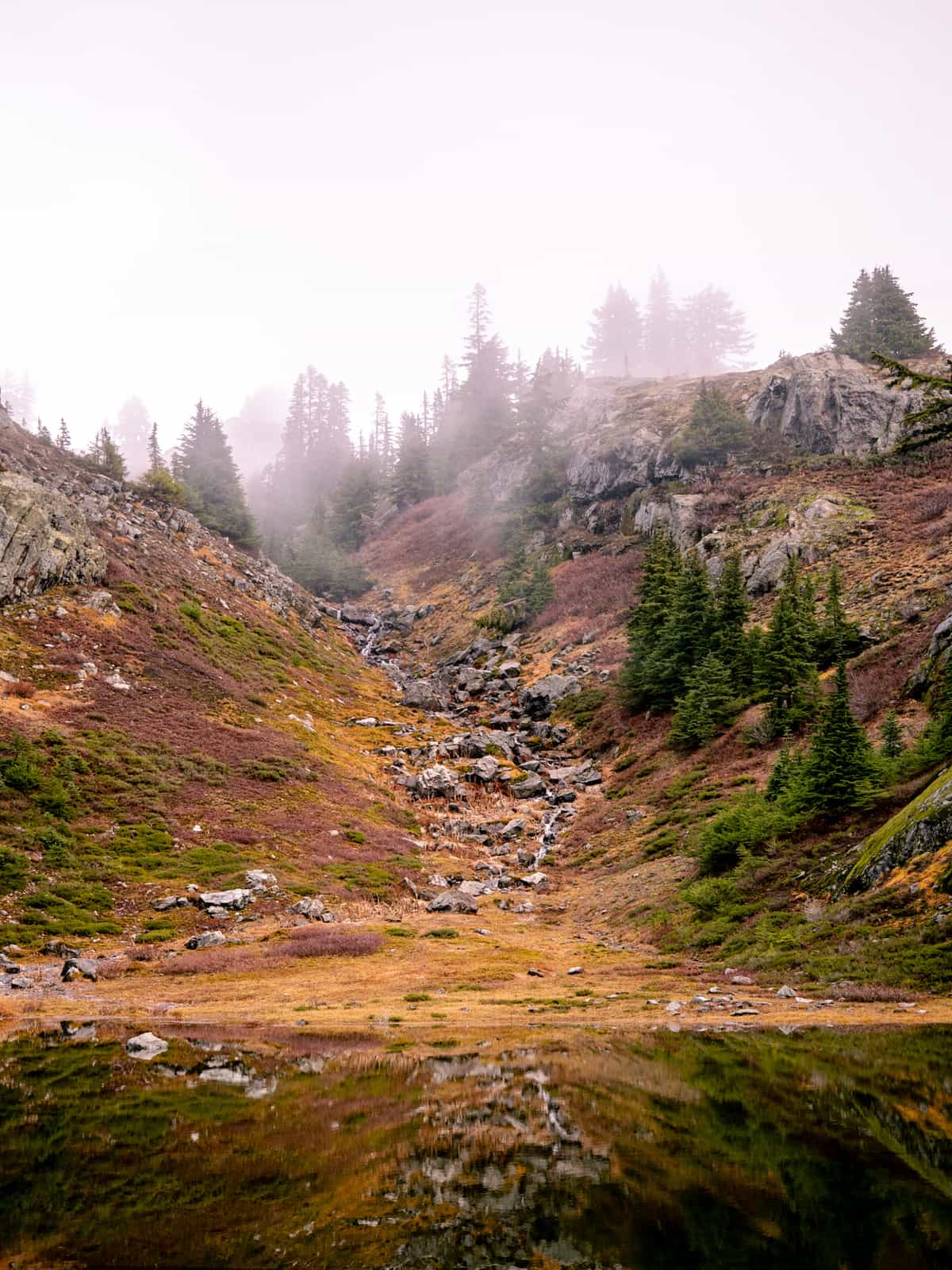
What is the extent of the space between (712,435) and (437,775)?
4793 centimetres

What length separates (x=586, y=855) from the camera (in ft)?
125

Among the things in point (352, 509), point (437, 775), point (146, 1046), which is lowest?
point (437, 775)

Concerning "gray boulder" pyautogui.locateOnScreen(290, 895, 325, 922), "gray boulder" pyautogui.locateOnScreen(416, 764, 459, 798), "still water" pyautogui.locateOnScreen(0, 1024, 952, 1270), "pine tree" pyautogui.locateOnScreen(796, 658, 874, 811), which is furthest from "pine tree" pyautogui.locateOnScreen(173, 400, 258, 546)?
"still water" pyautogui.locateOnScreen(0, 1024, 952, 1270)

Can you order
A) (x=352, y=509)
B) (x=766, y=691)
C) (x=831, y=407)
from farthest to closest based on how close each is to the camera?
1. (x=352, y=509)
2. (x=831, y=407)
3. (x=766, y=691)

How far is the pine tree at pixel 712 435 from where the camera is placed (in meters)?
74.7

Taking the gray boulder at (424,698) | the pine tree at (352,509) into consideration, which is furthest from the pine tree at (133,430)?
the gray boulder at (424,698)

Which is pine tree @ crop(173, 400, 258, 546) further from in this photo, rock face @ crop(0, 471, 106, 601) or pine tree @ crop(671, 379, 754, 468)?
pine tree @ crop(671, 379, 754, 468)

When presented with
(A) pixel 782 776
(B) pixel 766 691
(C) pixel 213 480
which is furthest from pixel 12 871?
(C) pixel 213 480

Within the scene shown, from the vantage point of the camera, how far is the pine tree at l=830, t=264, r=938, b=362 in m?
75.7

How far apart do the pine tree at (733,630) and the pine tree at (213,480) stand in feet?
173

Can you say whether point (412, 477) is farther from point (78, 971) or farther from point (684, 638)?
point (78, 971)

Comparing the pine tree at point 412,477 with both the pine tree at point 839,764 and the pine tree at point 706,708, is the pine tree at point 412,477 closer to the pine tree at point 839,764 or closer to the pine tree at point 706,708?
the pine tree at point 706,708

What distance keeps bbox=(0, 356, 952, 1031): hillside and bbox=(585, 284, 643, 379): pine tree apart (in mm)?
68992

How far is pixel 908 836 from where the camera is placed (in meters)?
19.5
